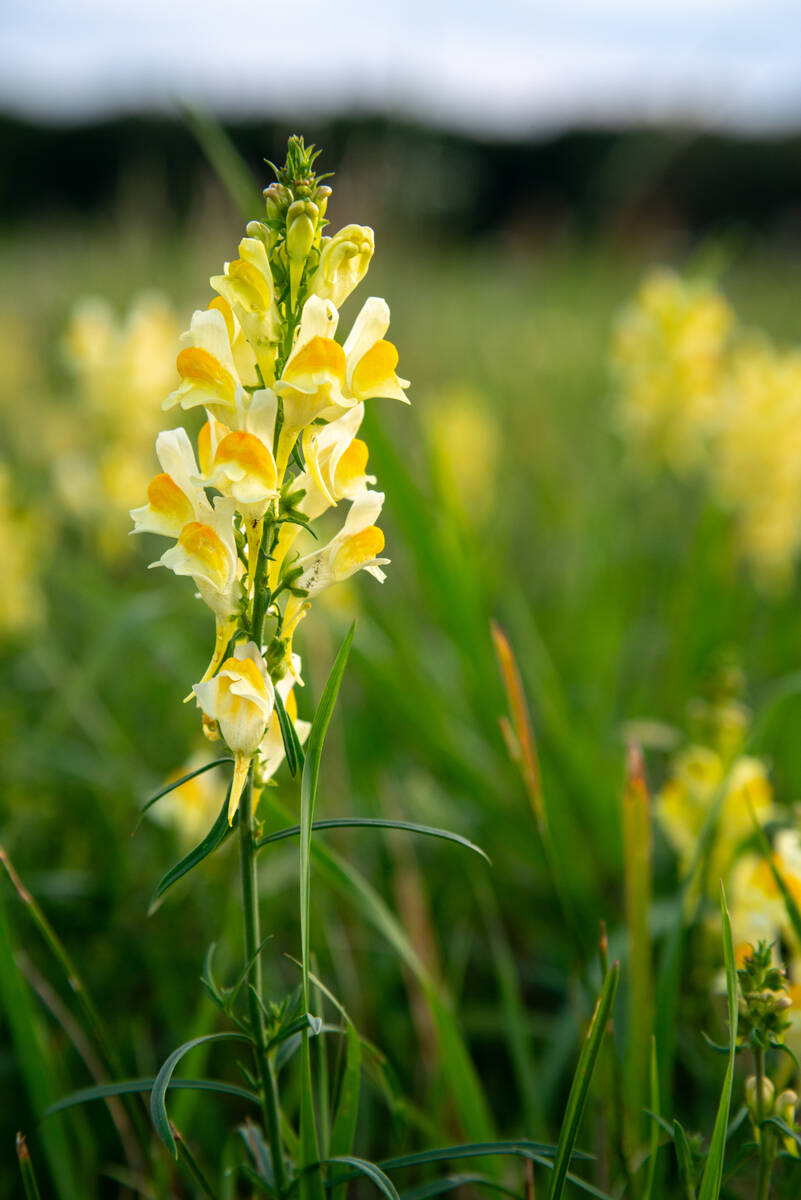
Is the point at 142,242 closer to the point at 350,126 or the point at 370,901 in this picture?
the point at 350,126

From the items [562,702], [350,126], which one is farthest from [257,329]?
[350,126]

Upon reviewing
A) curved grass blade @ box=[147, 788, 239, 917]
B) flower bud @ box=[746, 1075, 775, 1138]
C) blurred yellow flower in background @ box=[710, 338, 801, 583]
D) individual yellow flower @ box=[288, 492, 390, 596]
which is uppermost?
blurred yellow flower in background @ box=[710, 338, 801, 583]

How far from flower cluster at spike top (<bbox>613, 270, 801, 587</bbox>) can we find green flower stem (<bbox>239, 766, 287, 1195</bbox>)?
93.0 inches

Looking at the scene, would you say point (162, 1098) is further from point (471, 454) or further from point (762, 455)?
point (471, 454)

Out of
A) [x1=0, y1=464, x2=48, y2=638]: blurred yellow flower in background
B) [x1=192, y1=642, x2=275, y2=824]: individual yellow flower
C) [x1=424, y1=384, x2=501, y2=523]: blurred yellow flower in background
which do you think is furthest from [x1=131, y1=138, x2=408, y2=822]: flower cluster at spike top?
[x1=424, y1=384, x2=501, y2=523]: blurred yellow flower in background

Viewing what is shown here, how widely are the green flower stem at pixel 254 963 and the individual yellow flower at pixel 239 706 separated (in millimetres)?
27

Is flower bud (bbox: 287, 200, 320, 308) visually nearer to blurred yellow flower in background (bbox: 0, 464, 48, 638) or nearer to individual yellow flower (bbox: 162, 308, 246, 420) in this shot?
individual yellow flower (bbox: 162, 308, 246, 420)

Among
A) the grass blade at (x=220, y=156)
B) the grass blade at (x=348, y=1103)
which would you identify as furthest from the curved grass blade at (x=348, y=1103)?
the grass blade at (x=220, y=156)

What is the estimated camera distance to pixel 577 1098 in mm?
848

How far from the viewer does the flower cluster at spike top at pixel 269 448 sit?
30.2 inches

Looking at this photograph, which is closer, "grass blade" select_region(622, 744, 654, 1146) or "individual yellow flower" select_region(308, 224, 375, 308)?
"individual yellow flower" select_region(308, 224, 375, 308)

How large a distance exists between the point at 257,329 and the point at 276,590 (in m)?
0.24

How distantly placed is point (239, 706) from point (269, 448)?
234mm

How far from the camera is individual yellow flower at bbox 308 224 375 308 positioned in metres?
0.80
